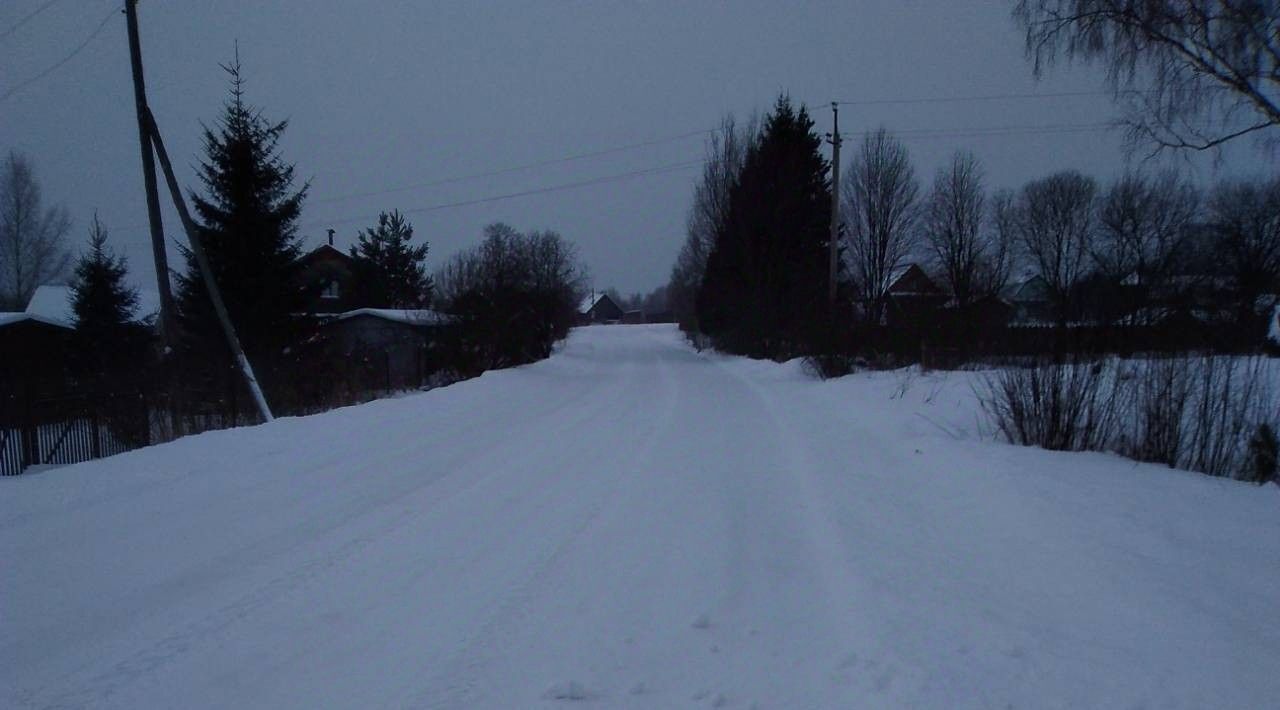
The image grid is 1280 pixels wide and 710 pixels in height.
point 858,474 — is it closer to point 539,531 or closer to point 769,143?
→ point 539,531

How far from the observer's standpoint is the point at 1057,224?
39844 mm

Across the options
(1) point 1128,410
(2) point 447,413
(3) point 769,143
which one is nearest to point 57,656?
(2) point 447,413

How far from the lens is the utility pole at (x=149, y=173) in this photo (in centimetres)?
1398

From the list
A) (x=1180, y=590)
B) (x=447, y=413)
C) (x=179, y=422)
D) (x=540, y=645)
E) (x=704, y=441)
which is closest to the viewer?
(x=540, y=645)

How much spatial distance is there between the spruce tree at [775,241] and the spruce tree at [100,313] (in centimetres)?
2332

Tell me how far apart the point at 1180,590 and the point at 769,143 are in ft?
103

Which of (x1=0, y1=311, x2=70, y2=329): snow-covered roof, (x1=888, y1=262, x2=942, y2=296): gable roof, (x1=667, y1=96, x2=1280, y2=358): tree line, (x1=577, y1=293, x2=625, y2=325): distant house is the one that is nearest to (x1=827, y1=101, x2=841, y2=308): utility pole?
(x1=667, y1=96, x2=1280, y2=358): tree line

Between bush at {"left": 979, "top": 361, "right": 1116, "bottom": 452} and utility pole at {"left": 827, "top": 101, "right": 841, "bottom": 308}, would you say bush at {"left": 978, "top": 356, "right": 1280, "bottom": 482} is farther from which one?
utility pole at {"left": 827, "top": 101, "right": 841, "bottom": 308}

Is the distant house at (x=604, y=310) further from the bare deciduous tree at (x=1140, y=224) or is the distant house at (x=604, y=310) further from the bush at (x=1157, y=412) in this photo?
the bush at (x=1157, y=412)

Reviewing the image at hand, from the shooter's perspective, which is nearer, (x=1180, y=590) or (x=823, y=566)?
(x=1180, y=590)

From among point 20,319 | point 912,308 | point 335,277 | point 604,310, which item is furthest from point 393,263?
point 604,310

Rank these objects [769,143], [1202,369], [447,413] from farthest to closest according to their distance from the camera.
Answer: [769,143]
[447,413]
[1202,369]

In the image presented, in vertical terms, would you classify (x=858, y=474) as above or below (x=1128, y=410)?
below

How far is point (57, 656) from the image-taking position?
3.81 m
